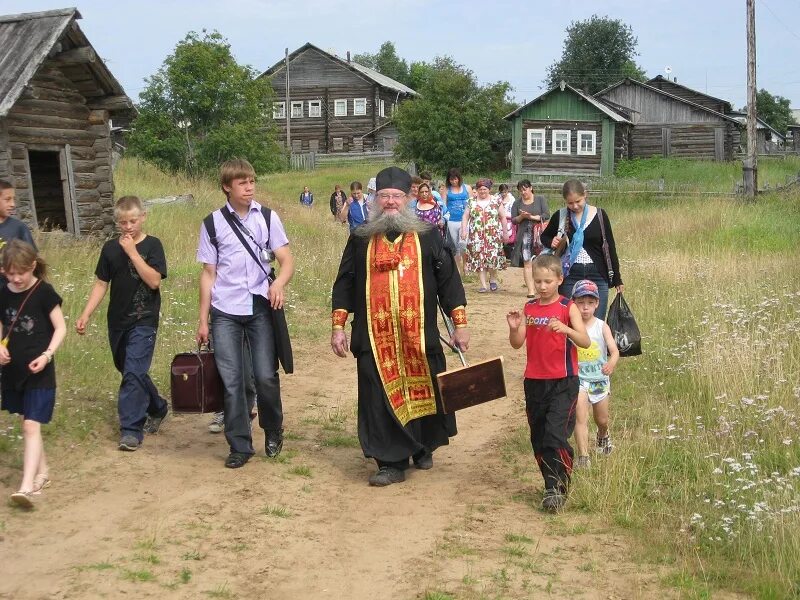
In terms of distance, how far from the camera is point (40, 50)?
1495 cm

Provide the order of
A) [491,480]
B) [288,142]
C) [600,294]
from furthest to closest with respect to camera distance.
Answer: [288,142]
[600,294]
[491,480]

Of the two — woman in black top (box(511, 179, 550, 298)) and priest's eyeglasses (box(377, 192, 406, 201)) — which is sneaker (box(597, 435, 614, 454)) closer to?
priest's eyeglasses (box(377, 192, 406, 201))

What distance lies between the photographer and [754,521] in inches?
205

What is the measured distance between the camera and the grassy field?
205 inches

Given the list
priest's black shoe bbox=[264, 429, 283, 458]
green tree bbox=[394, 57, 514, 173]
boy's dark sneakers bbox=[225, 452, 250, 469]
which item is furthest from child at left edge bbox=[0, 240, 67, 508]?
→ green tree bbox=[394, 57, 514, 173]

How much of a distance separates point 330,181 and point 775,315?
36.0m

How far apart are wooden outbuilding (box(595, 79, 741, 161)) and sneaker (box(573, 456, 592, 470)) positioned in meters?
46.3

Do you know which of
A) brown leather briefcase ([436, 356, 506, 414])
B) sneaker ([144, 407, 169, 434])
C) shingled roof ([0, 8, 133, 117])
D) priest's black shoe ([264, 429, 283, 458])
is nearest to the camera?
brown leather briefcase ([436, 356, 506, 414])

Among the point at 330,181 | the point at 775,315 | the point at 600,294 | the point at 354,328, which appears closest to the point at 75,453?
the point at 354,328

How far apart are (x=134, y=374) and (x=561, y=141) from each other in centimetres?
4097

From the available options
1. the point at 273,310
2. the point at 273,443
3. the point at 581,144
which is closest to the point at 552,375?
the point at 273,310

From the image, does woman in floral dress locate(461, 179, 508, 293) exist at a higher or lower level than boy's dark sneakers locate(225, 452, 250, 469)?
higher

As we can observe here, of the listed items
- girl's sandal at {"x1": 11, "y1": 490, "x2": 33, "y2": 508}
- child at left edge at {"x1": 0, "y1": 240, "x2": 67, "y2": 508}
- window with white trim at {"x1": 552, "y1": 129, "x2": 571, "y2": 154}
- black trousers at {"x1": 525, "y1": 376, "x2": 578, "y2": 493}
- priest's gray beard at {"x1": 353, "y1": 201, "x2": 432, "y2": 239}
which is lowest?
girl's sandal at {"x1": 11, "y1": 490, "x2": 33, "y2": 508}

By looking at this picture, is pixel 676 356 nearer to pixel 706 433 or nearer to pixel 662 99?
pixel 706 433
